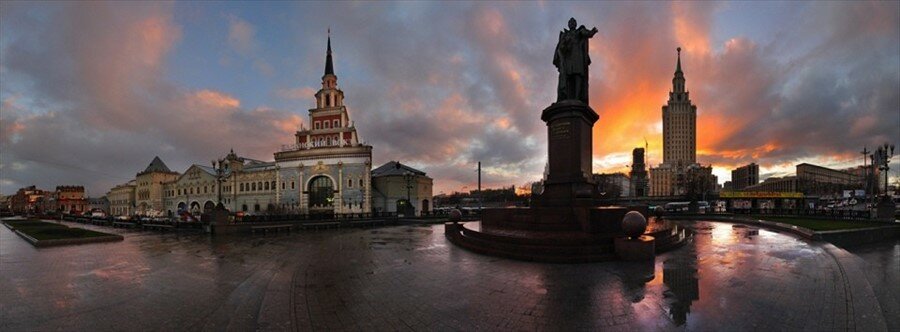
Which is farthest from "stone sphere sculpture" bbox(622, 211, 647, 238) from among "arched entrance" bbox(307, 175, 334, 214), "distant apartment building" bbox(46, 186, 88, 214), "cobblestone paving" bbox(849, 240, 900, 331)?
"distant apartment building" bbox(46, 186, 88, 214)

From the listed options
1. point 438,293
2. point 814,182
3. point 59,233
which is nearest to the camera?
point 438,293

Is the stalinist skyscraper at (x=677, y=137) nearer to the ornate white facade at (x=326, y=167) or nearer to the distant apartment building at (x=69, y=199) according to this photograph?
the ornate white facade at (x=326, y=167)

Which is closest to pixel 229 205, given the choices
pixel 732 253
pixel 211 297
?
pixel 211 297

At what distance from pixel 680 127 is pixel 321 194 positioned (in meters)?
145

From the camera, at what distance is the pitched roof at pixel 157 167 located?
295 ft

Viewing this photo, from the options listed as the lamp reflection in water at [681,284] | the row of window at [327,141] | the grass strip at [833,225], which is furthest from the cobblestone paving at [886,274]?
the row of window at [327,141]

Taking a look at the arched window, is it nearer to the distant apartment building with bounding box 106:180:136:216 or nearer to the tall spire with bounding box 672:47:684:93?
the distant apartment building with bounding box 106:180:136:216

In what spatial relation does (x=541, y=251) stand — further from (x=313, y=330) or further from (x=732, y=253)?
(x=313, y=330)

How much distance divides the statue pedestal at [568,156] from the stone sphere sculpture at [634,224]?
3927 millimetres

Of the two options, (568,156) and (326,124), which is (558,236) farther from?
(326,124)

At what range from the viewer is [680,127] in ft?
481

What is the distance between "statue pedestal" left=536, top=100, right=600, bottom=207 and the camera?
48.0 feet

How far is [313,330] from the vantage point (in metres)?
5.34

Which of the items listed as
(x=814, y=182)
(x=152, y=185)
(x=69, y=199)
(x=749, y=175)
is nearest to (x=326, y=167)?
(x=152, y=185)
